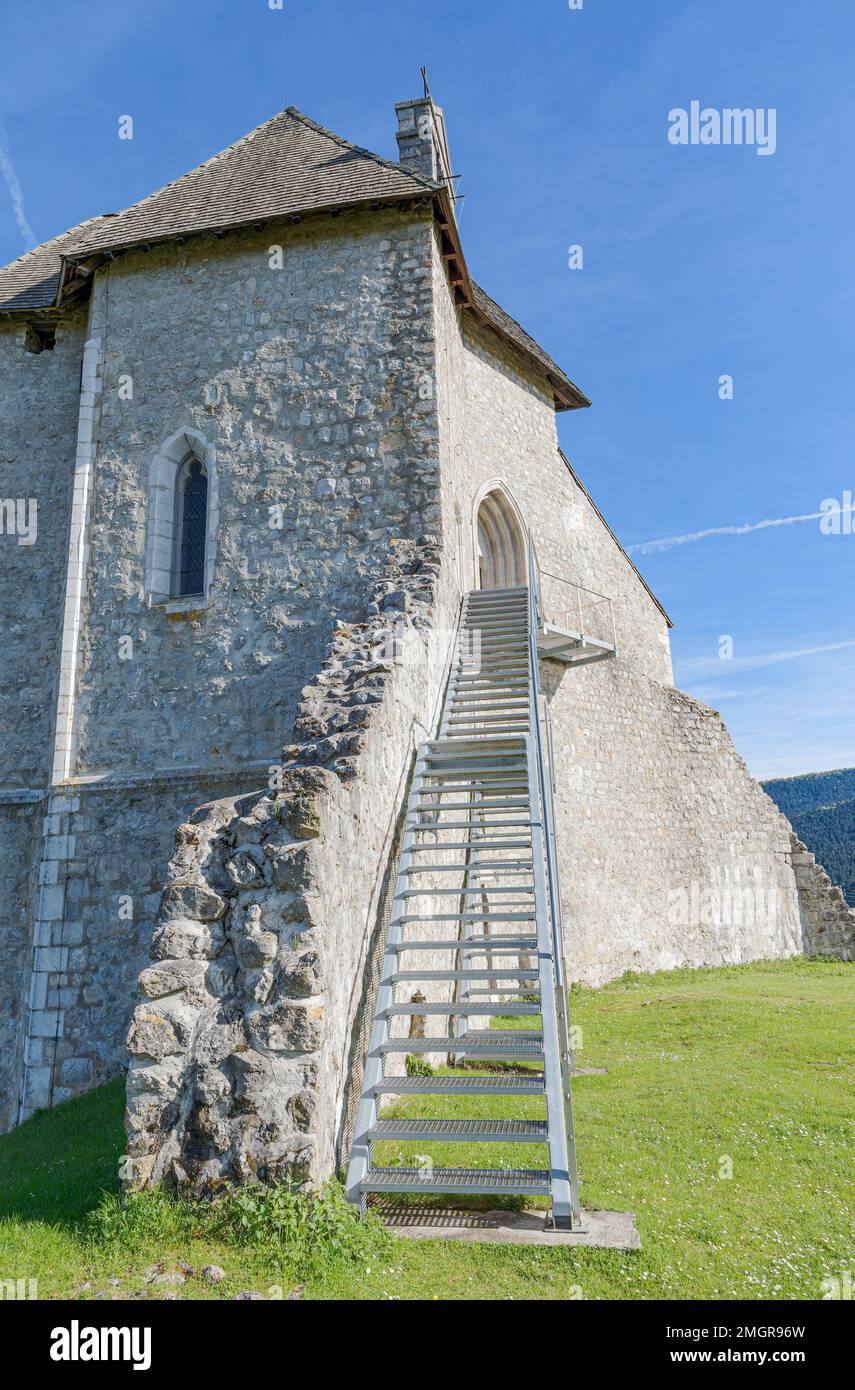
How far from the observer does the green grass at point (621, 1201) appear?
4.01 meters

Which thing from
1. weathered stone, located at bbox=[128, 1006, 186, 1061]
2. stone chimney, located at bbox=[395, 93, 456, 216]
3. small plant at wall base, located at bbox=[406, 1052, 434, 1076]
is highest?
stone chimney, located at bbox=[395, 93, 456, 216]

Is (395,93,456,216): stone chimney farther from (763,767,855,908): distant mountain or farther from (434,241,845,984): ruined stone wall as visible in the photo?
(763,767,855,908): distant mountain

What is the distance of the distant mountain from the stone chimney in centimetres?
1780

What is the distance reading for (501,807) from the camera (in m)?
7.25

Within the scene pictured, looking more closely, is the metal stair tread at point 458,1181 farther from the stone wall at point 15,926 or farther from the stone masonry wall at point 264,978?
the stone wall at point 15,926

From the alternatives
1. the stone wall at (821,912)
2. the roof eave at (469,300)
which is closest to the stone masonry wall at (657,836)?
the stone wall at (821,912)

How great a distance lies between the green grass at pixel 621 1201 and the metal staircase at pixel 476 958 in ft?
1.42

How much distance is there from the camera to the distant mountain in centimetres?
2580

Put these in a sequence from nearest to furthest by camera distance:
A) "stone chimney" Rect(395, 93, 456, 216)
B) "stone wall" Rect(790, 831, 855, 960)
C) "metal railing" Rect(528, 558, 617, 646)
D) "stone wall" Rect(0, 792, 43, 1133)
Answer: "stone wall" Rect(0, 792, 43, 1133), "stone chimney" Rect(395, 93, 456, 216), "metal railing" Rect(528, 558, 617, 646), "stone wall" Rect(790, 831, 855, 960)

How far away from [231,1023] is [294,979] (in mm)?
479

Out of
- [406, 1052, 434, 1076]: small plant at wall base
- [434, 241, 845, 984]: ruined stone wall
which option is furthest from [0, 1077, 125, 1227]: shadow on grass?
[434, 241, 845, 984]: ruined stone wall

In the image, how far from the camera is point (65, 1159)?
6.52 meters
